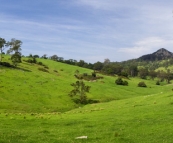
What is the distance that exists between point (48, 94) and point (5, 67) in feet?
127

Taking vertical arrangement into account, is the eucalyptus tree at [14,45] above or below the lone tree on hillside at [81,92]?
above

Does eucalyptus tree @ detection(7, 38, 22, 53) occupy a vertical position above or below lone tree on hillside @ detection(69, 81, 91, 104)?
above

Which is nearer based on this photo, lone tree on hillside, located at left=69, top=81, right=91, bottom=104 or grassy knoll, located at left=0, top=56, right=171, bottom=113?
grassy knoll, located at left=0, top=56, right=171, bottom=113

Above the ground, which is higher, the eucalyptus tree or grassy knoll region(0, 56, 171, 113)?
the eucalyptus tree

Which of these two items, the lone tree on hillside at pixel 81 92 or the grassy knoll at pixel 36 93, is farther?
the lone tree on hillside at pixel 81 92

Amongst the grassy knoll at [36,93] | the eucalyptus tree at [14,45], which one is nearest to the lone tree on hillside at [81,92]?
the grassy knoll at [36,93]

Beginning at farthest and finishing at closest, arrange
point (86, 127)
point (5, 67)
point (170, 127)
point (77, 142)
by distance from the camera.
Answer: point (5, 67)
point (86, 127)
point (170, 127)
point (77, 142)

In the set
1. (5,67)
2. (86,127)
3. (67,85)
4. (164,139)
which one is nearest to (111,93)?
(67,85)

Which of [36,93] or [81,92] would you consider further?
[81,92]

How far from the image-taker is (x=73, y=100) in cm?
8300

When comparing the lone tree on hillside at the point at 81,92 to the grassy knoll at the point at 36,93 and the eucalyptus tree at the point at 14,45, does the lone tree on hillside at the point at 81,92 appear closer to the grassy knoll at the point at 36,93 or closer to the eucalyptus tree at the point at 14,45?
the grassy knoll at the point at 36,93

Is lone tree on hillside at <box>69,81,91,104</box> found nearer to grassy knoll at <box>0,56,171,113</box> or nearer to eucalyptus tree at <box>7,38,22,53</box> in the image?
grassy knoll at <box>0,56,171,113</box>

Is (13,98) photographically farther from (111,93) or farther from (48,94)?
(111,93)

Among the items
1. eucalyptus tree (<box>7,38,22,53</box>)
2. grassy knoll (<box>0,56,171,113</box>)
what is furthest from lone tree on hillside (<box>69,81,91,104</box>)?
eucalyptus tree (<box>7,38,22,53</box>)
